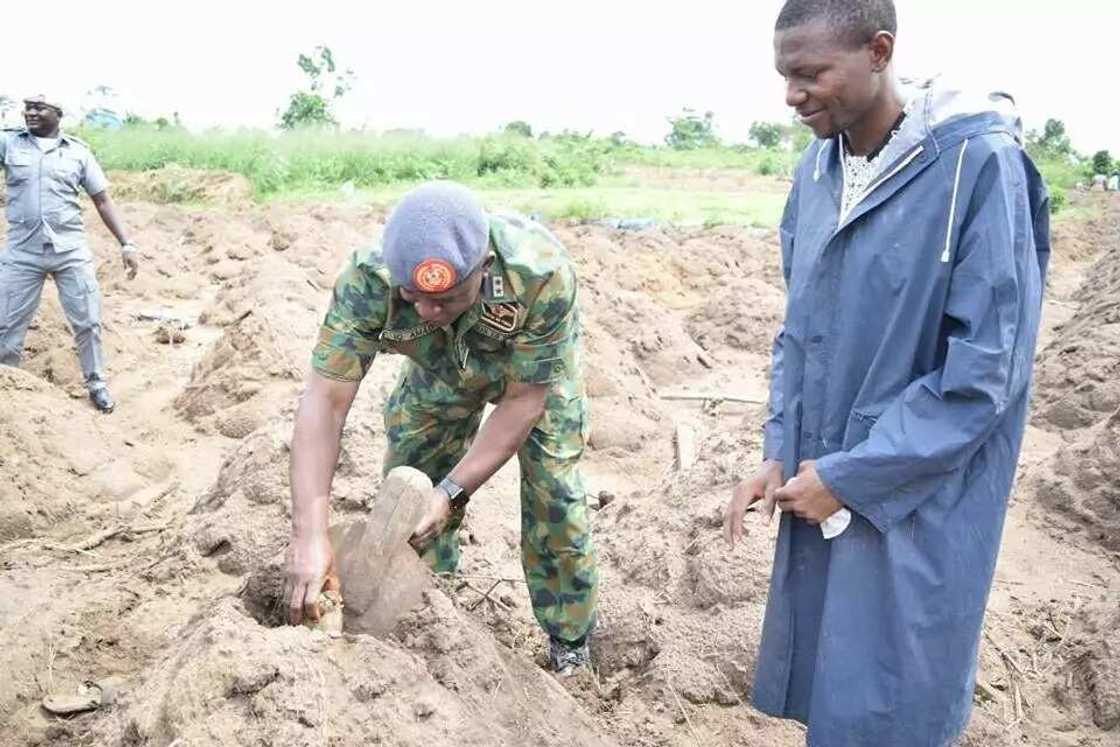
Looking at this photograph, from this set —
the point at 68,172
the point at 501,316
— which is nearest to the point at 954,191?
the point at 501,316

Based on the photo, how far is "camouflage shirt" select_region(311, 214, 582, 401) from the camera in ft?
8.53

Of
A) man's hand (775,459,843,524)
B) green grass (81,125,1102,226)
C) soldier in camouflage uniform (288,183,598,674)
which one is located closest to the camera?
man's hand (775,459,843,524)

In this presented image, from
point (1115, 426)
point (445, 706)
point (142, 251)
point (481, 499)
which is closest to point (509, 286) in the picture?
point (445, 706)

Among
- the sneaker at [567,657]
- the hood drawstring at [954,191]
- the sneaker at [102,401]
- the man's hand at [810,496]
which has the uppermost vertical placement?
the hood drawstring at [954,191]

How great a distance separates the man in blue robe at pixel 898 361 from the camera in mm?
1759

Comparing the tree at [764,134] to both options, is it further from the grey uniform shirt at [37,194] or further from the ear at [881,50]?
the ear at [881,50]

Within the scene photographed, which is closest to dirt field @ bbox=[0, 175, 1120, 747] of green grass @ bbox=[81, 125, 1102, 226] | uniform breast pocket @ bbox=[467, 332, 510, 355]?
uniform breast pocket @ bbox=[467, 332, 510, 355]

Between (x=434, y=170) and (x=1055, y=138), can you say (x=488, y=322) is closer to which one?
(x=434, y=170)

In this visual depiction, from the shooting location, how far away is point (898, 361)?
1873 mm

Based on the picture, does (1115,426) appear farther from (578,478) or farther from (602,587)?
(578,478)

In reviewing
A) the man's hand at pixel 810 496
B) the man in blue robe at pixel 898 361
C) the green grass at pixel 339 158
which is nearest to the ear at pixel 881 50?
the man in blue robe at pixel 898 361

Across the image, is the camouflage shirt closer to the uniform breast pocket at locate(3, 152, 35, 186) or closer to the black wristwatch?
the black wristwatch

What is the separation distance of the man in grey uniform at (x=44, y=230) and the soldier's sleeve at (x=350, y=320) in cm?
474

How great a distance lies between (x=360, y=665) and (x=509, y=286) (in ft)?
3.37
